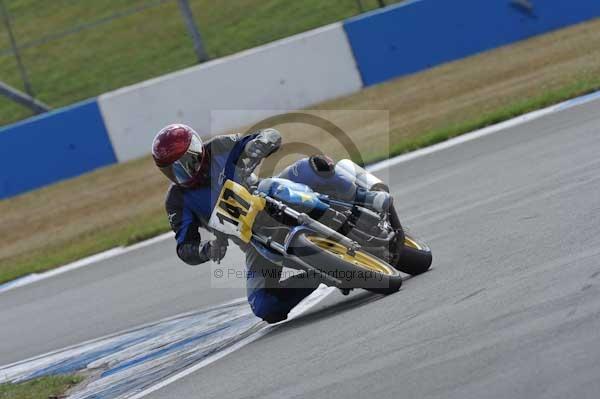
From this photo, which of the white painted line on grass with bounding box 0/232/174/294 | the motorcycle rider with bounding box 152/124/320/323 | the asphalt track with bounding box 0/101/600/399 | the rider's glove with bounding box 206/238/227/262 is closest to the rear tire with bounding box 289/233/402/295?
the asphalt track with bounding box 0/101/600/399

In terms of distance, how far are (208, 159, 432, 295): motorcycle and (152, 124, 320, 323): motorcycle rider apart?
15cm

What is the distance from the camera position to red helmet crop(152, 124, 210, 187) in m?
7.24

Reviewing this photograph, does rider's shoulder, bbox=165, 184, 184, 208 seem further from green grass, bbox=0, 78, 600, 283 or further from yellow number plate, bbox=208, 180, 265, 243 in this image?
green grass, bbox=0, 78, 600, 283

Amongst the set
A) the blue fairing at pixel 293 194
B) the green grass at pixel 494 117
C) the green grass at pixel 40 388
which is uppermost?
the blue fairing at pixel 293 194

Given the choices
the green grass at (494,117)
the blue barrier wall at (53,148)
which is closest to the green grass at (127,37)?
the blue barrier wall at (53,148)

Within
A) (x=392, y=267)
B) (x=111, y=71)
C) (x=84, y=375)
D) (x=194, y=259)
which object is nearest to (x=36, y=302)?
(x=84, y=375)

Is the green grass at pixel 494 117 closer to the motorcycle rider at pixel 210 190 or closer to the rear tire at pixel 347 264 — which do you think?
the motorcycle rider at pixel 210 190

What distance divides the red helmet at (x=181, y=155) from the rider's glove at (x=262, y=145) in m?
0.32

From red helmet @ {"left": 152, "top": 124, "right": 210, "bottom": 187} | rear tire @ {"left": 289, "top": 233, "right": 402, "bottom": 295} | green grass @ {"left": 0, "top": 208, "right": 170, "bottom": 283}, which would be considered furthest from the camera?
green grass @ {"left": 0, "top": 208, "right": 170, "bottom": 283}

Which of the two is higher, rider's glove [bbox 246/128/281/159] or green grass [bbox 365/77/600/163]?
rider's glove [bbox 246/128/281/159]

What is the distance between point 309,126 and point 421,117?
11.0 feet

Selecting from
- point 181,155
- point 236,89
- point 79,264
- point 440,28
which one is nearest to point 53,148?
point 236,89

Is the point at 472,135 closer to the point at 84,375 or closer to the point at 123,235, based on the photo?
the point at 123,235

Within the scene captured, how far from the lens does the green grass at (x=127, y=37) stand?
21.3 meters
